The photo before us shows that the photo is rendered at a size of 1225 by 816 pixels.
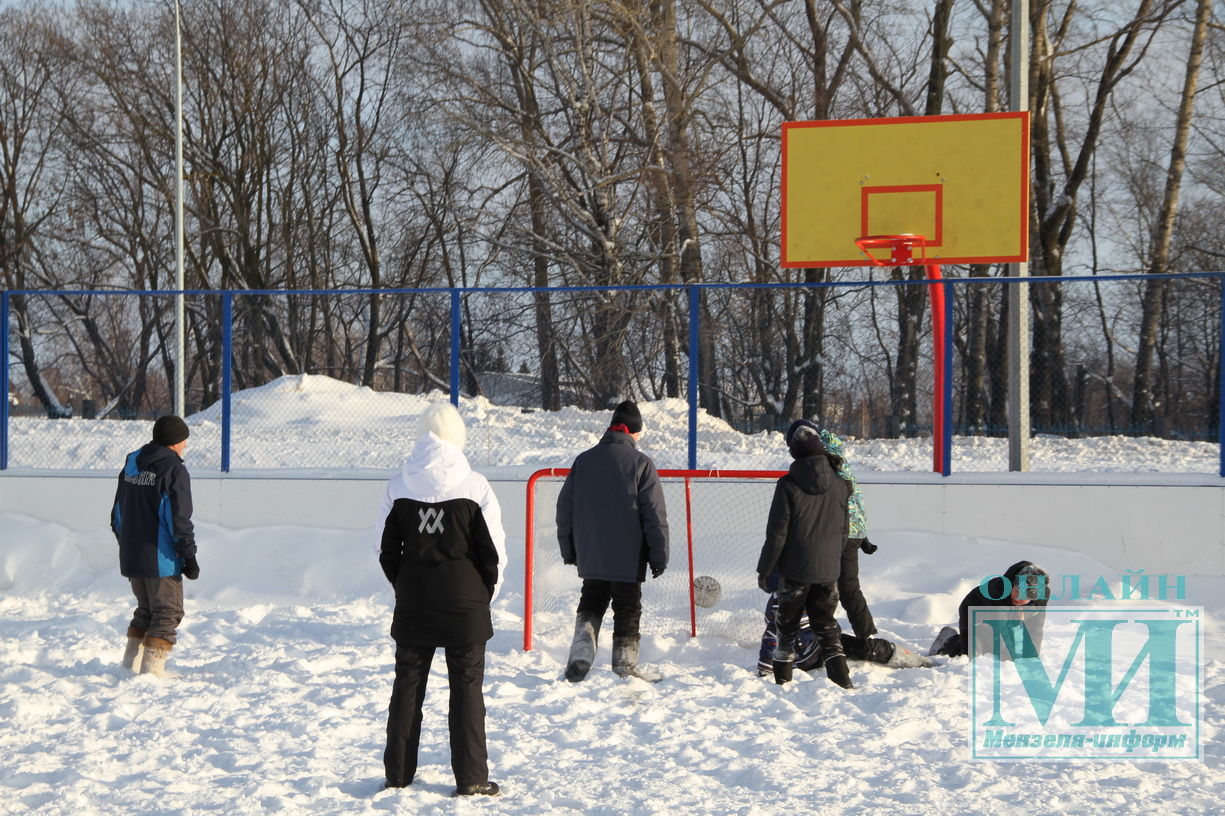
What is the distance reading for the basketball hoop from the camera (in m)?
11.8

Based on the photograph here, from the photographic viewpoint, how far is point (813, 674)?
7074mm

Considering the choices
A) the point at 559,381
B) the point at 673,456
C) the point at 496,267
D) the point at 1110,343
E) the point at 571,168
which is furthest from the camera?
the point at 496,267

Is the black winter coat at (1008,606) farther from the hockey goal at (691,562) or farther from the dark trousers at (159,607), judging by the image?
the dark trousers at (159,607)

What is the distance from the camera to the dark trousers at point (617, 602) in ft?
23.5

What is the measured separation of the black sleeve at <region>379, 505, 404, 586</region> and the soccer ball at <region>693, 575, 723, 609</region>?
3.90m

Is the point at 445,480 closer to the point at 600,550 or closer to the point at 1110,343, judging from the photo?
the point at 600,550

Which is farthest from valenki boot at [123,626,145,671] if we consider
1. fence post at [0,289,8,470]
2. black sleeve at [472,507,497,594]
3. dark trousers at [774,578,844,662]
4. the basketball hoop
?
the basketball hoop

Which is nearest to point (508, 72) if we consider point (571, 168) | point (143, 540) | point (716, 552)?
point (571, 168)

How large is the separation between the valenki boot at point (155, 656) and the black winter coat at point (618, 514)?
2.55 meters

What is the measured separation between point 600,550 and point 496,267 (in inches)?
666

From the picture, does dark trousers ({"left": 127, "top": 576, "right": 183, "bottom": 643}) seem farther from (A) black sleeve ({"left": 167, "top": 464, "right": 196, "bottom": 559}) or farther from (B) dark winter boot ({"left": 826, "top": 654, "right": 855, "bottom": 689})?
(B) dark winter boot ({"left": 826, "top": 654, "right": 855, "bottom": 689})

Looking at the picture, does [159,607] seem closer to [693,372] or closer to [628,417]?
[628,417]

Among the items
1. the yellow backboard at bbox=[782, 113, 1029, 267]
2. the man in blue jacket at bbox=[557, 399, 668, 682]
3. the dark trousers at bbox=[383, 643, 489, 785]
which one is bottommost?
the dark trousers at bbox=[383, 643, 489, 785]

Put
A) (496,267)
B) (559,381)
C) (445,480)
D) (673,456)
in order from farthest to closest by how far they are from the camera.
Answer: (496,267), (559,381), (673,456), (445,480)
